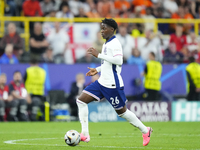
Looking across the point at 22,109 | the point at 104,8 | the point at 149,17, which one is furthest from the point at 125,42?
the point at 22,109

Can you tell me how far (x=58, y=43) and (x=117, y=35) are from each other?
2407 millimetres

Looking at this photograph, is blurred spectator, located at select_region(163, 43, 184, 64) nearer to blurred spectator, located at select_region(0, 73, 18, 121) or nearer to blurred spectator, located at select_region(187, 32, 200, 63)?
blurred spectator, located at select_region(187, 32, 200, 63)

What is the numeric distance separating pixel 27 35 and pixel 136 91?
485cm

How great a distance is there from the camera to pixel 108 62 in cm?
766

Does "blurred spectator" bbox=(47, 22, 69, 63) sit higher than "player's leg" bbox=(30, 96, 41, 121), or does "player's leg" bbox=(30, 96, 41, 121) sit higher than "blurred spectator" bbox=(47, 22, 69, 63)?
"blurred spectator" bbox=(47, 22, 69, 63)

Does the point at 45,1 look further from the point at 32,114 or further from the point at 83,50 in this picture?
the point at 32,114

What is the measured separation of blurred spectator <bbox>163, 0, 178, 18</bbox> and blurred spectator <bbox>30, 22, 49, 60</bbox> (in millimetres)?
6633

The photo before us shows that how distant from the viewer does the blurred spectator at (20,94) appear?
14836 millimetres

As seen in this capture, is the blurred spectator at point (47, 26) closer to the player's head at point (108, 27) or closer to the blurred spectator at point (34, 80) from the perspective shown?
the blurred spectator at point (34, 80)

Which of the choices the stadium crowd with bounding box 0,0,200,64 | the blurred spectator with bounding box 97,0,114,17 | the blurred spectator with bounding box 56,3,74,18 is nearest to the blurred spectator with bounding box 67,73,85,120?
the stadium crowd with bounding box 0,0,200,64

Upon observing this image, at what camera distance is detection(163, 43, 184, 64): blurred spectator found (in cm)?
1802

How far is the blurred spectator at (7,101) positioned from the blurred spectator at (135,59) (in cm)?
512

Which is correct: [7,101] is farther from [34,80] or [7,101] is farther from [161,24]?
[161,24]

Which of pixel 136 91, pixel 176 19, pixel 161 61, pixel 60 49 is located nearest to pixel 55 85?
pixel 60 49
